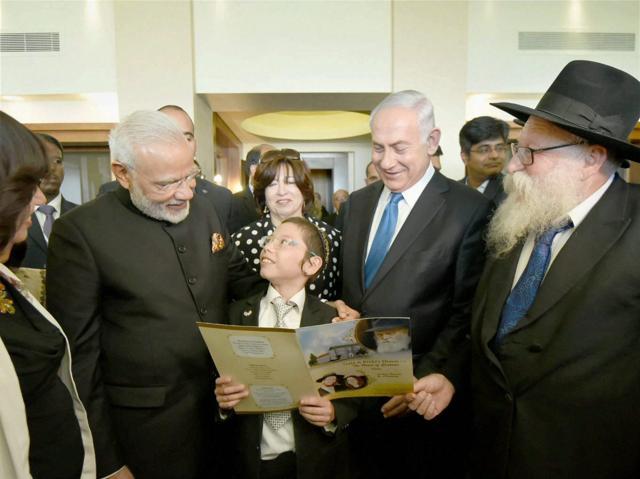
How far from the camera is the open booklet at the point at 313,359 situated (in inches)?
50.4

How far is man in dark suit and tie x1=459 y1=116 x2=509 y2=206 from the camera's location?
3344 millimetres

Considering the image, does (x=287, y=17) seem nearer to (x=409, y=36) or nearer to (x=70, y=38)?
(x=409, y=36)

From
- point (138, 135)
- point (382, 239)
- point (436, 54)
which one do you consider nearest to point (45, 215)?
point (138, 135)

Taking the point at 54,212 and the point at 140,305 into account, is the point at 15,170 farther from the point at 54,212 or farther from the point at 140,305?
the point at 54,212

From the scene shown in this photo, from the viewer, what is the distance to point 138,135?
5.14 feet

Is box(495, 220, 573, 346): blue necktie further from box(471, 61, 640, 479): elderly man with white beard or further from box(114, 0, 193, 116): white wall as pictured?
box(114, 0, 193, 116): white wall

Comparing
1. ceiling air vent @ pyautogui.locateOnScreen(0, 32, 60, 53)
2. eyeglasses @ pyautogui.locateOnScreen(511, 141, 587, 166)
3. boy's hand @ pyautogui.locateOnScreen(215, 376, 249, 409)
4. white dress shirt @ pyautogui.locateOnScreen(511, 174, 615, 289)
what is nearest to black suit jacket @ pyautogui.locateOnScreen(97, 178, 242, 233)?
boy's hand @ pyautogui.locateOnScreen(215, 376, 249, 409)

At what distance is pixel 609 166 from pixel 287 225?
1145mm

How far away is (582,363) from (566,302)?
0.57 ft

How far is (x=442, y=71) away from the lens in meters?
5.56

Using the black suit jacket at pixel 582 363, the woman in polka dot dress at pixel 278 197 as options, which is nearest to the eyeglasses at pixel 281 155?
the woman in polka dot dress at pixel 278 197

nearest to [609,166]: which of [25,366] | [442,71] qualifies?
[25,366]

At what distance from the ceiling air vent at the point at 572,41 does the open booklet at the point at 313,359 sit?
5.71 metres

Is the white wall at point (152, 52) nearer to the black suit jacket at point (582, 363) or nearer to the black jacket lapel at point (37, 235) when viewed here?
the black jacket lapel at point (37, 235)
